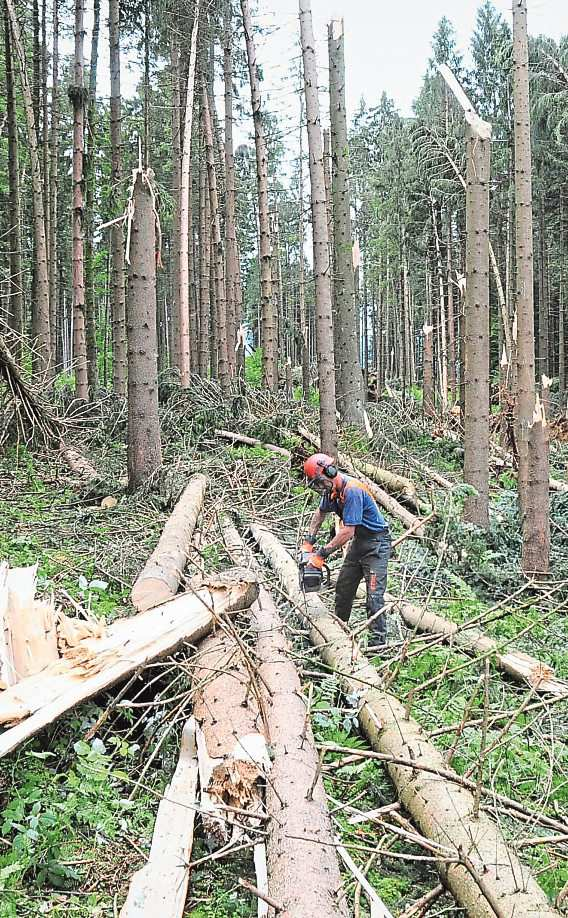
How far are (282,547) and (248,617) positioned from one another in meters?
2.14

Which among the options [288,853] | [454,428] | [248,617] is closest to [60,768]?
[288,853]

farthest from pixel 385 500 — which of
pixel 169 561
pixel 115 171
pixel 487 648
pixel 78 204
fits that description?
pixel 78 204

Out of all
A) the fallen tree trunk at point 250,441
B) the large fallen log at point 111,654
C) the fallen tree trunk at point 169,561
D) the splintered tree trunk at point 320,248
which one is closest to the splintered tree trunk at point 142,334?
the fallen tree trunk at point 169,561

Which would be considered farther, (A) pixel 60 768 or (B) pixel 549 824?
(A) pixel 60 768

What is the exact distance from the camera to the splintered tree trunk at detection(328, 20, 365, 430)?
1245 cm

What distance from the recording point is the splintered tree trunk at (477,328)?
8.05 metres

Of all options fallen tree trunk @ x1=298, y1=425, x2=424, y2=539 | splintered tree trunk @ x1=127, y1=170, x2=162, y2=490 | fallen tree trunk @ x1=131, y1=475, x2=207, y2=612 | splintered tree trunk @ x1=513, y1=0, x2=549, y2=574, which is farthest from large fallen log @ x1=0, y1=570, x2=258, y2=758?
splintered tree trunk @ x1=127, y1=170, x2=162, y2=490

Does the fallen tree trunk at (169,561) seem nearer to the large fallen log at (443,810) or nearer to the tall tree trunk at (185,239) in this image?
the large fallen log at (443,810)

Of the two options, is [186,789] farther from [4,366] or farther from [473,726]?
[4,366]

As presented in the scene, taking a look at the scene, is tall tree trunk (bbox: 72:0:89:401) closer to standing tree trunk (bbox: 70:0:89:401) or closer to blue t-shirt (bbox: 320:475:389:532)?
standing tree trunk (bbox: 70:0:89:401)

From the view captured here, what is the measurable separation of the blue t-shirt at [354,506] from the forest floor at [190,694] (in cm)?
68

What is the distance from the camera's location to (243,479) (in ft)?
33.0

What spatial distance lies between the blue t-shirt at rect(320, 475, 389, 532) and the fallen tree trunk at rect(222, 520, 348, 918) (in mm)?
1349

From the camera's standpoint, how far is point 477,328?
8.24 m
